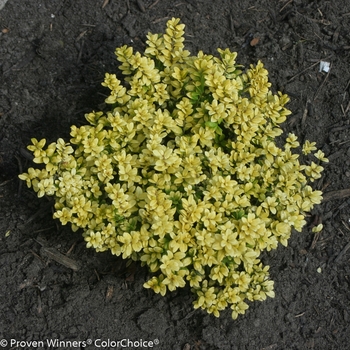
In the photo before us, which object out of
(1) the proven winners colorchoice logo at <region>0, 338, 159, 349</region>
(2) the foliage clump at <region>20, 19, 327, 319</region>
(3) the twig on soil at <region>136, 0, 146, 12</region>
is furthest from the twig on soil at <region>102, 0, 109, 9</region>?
(1) the proven winners colorchoice logo at <region>0, 338, 159, 349</region>

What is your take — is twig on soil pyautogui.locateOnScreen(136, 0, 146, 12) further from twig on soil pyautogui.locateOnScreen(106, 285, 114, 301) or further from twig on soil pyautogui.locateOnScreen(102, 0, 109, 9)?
twig on soil pyautogui.locateOnScreen(106, 285, 114, 301)

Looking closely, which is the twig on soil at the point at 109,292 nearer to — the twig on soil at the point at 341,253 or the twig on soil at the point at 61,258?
the twig on soil at the point at 61,258

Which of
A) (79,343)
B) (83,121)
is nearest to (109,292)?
(79,343)

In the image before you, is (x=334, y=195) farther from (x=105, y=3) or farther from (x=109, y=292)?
(x=105, y=3)

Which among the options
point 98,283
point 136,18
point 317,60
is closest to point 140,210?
point 98,283

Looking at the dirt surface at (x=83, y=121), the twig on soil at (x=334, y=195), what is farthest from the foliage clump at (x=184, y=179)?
the twig on soil at (x=334, y=195)
